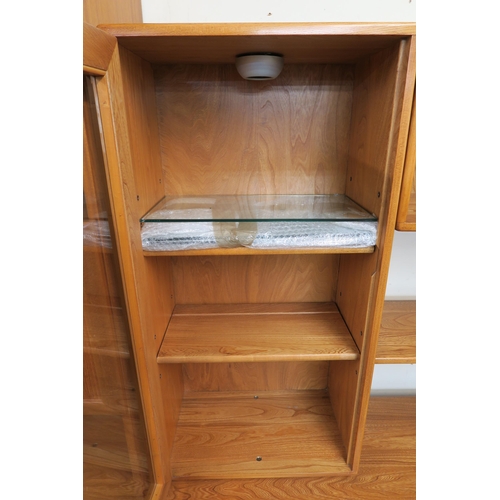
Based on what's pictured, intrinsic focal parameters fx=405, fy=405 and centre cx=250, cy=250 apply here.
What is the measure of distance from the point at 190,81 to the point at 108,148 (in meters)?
0.41

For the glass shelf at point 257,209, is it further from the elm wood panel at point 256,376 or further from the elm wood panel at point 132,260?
the elm wood panel at point 256,376

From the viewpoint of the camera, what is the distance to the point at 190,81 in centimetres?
101

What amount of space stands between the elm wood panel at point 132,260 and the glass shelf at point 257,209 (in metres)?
0.07

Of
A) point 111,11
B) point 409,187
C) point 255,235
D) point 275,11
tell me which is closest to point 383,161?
point 409,187

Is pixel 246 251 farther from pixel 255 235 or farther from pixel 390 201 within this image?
pixel 390 201

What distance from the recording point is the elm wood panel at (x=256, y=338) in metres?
0.96

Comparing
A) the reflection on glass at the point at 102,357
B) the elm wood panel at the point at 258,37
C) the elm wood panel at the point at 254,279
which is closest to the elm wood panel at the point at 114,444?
the reflection on glass at the point at 102,357

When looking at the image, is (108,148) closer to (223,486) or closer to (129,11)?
(129,11)

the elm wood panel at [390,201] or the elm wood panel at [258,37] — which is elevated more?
the elm wood panel at [258,37]

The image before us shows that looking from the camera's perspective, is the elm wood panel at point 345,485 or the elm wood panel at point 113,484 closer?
the elm wood panel at point 113,484

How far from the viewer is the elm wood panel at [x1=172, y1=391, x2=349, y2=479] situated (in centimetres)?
106

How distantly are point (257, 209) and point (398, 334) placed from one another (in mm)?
505

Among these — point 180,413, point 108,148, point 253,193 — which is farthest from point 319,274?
point 108,148

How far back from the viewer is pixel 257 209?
0.94 metres
